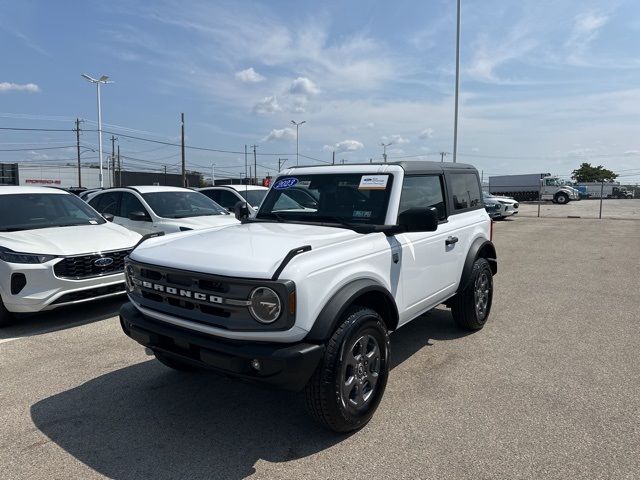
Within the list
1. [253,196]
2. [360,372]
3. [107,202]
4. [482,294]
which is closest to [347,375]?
[360,372]

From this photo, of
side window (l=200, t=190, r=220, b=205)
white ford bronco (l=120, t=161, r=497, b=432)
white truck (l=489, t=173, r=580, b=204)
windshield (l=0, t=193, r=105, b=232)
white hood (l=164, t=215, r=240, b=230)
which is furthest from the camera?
white truck (l=489, t=173, r=580, b=204)

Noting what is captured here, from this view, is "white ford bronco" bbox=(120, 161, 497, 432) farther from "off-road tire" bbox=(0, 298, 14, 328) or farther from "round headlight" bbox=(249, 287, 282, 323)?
"off-road tire" bbox=(0, 298, 14, 328)

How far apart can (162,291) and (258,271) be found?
33.7 inches

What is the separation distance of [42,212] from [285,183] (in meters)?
4.17

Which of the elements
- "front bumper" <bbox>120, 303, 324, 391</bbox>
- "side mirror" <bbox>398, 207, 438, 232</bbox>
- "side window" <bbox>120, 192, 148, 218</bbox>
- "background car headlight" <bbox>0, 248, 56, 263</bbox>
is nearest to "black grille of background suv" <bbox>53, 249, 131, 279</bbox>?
"background car headlight" <bbox>0, 248, 56, 263</bbox>

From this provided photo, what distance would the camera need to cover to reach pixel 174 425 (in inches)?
129

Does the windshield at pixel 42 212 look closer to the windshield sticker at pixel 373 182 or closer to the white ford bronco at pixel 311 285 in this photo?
the white ford bronco at pixel 311 285

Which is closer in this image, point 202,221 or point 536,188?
point 202,221

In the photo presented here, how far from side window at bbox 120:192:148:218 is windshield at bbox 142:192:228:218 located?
0.57 ft

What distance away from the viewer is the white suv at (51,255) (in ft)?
17.2

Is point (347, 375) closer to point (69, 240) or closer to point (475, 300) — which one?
point (475, 300)

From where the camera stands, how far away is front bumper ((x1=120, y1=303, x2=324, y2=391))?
8.66 feet

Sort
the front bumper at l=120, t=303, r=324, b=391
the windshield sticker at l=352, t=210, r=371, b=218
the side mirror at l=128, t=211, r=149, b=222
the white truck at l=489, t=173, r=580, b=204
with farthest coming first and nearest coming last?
1. the white truck at l=489, t=173, r=580, b=204
2. the side mirror at l=128, t=211, r=149, b=222
3. the windshield sticker at l=352, t=210, r=371, b=218
4. the front bumper at l=120, t=303, r=324, b=391

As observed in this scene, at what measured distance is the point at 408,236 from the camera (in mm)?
3898
